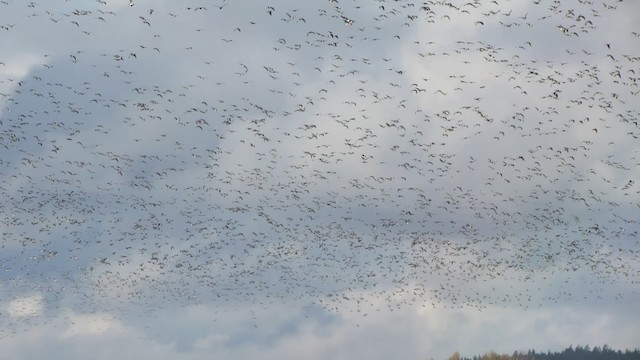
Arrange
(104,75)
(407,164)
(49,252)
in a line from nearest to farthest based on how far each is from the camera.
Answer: (104,75), (407,164), (49,252)

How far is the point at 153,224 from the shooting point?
338ft

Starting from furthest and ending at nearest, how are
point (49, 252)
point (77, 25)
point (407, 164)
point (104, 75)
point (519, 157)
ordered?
point (49, 252) < point (407, 164) < point (519, 157) < point (104, 75) < point (77, 25)

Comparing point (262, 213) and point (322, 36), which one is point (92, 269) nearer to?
point (262, 213)

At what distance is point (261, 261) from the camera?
335 feet

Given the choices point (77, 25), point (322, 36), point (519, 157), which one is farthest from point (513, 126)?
point (77, 25)

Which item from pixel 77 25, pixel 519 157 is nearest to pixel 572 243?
pixel 519 157

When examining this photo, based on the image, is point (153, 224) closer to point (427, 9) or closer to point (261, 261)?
point (261, 261)

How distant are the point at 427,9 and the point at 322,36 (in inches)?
297

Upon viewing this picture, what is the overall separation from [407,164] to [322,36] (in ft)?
91.1

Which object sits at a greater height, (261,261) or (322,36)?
(322,36)

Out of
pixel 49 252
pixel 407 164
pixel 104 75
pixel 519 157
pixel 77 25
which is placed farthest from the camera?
pixel 49 252

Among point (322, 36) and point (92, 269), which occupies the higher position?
point (322, 36)

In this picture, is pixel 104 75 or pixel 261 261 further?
pixel 261 261

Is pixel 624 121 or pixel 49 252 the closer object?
pixel 624 121
